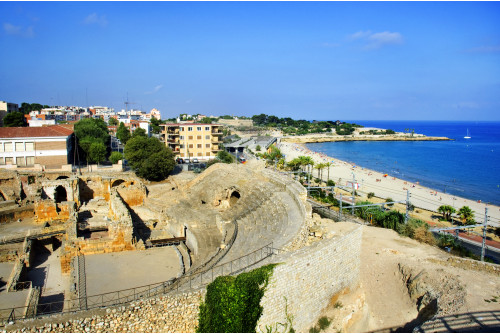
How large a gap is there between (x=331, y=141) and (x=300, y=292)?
422 ft

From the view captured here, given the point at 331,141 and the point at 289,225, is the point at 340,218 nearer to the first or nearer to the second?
the point at 289,225

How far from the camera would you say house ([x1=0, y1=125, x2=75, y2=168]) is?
3772 centimetres

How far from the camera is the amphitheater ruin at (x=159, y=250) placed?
11.3 metres

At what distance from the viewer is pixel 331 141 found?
137000 millimetres

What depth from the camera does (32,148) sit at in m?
38.4

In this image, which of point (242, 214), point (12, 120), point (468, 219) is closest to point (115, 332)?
point (242, 214)

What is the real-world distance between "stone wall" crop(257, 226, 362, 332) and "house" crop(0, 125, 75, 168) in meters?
35.4

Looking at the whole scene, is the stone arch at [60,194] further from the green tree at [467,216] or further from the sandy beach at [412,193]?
the green tree at [467,216]

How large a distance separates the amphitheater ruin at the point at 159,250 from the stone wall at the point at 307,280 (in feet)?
0.17

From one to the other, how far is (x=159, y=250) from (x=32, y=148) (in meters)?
25.4

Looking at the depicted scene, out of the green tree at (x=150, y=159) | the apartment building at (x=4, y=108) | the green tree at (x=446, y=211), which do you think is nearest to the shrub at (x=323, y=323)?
the green tree at (x=446, y=211)

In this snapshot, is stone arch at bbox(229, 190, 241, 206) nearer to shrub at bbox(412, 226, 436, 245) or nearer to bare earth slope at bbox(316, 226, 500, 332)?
bare earth slope at bbox(316, 226, 500, 332)

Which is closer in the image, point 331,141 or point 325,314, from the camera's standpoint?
point 325,314

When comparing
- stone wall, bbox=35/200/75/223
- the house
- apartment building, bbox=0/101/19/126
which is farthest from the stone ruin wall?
apartment building, bbox=0/101/19/126
